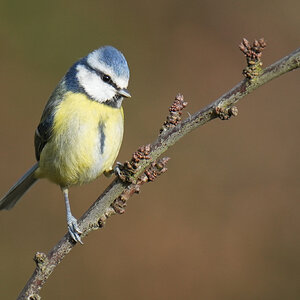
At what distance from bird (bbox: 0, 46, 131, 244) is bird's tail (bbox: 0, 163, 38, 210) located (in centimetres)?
25

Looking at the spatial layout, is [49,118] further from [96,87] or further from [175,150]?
[175,150]

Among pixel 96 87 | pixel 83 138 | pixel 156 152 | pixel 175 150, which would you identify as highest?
pixel 175 150

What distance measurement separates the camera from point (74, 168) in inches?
98.3

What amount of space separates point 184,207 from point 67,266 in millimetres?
837

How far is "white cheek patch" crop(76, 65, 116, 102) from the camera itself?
2434 millimetres

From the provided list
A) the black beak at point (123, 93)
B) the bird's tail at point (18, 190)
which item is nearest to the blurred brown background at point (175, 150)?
the bird's tail at point (18, 190)

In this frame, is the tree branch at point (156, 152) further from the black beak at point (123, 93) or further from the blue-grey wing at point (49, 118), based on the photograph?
the blue-grey wing at point (49, 118)

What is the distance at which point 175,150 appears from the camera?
143 inches

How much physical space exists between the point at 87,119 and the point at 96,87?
161 mm

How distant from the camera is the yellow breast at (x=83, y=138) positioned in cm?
242

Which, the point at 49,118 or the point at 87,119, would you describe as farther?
the point at 49,118

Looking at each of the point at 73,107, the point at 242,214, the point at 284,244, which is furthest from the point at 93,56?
the point at 284,244

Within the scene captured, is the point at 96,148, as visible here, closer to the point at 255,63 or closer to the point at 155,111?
the point at 255,63

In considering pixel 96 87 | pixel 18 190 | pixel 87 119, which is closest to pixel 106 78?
pixel 96 87
